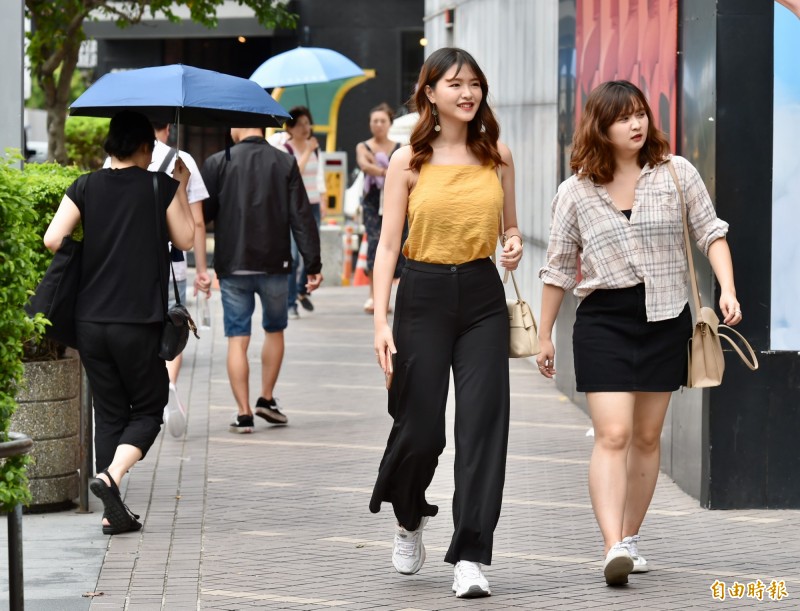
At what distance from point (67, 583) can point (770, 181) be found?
350 centimetres

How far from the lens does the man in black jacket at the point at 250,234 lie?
30.7ft

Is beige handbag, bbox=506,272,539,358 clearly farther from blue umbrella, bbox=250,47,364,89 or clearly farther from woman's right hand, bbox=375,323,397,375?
blue umbrella, bbox=250,47,364,89

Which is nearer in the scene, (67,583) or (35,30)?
(67,583)

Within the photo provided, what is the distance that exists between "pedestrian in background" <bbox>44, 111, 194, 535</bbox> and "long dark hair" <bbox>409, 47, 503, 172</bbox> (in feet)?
5.25

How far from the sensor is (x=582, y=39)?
10328mm

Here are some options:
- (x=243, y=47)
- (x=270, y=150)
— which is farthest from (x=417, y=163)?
(x=243, y=47)

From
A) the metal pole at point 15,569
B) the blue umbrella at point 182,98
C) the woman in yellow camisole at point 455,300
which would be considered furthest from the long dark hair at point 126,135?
the metal pole at point 15,569

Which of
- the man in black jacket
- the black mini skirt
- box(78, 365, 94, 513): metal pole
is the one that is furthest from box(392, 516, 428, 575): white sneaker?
the man in black jacket

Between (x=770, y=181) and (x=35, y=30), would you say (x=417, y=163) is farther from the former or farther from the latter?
(x=35, y=30)

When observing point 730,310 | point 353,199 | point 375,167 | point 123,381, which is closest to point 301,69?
point 375,167

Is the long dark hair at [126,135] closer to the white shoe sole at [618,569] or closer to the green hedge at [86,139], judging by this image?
the white shoe sole at [618,569]

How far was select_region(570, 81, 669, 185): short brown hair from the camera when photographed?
5699 mm

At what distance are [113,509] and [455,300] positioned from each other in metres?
2.00

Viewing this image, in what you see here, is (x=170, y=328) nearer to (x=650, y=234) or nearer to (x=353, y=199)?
(x=650, y=234)
